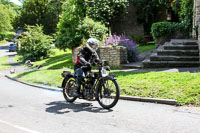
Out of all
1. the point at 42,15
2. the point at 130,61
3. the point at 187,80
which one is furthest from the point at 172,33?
the point at 42,15

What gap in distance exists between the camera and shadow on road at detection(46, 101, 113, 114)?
249 inches

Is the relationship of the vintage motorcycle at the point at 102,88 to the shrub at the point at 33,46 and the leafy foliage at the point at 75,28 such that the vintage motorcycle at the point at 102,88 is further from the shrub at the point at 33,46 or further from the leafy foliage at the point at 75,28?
the shrub at the point at 33,46

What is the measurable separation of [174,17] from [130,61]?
15.2 meters

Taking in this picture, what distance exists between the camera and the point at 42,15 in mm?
47625

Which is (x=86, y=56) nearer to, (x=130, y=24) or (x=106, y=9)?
(x=106, y=9)

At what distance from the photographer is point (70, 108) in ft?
21.8

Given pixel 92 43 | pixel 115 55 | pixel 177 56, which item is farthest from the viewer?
pixel 115 55

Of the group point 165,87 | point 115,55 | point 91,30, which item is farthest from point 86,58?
point 91,30

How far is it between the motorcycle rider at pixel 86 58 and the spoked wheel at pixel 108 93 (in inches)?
26.2

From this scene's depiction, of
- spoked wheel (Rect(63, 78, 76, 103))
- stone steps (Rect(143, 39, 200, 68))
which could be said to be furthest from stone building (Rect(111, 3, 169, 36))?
spoked wheel (Rect(63, 78, 76, 103))

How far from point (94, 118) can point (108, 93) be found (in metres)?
0.91

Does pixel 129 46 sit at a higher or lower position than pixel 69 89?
higher

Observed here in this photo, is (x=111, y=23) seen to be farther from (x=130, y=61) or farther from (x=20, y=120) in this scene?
(x=20, y=120)

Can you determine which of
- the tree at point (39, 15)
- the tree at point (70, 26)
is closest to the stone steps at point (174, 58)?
the tree at point (70, 26)
